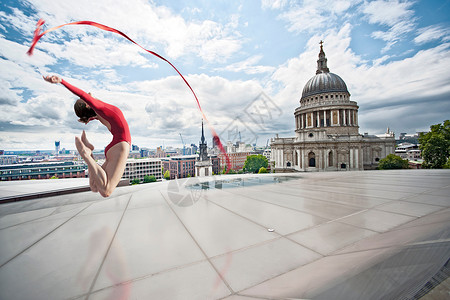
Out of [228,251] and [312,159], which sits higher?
[312,159]

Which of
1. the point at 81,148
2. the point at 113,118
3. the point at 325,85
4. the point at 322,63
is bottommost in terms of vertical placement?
the point at 81,148

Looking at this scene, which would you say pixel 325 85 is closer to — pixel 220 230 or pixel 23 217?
pixel 220 230

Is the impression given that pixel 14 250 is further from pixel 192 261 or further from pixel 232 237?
pixel 232 237

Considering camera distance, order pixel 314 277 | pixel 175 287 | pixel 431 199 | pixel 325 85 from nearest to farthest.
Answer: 1. pixel 314 277
2. pixel 175 287
3. pixel 431 199
4. pixel 325 85

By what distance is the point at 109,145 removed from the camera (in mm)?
3418

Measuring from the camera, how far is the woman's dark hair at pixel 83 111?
3250 mm

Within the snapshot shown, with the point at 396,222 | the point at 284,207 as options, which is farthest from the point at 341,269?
the point at 284,207

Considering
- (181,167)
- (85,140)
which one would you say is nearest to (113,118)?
(85,140)

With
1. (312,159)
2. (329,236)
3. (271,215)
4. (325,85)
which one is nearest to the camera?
(329,236)

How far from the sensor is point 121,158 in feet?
11.1

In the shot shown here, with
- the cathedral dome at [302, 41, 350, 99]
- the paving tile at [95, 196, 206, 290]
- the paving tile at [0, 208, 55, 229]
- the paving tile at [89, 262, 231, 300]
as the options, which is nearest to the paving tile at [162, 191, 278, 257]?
the paving tile at [95, 196, 206, 290]

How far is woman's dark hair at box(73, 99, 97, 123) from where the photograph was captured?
10.7 feet

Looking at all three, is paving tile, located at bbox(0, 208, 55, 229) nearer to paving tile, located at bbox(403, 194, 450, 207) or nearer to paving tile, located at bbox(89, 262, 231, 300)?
paving tile, located at bbox(89, 262, 231, 300)

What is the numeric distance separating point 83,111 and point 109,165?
3.53 ft
